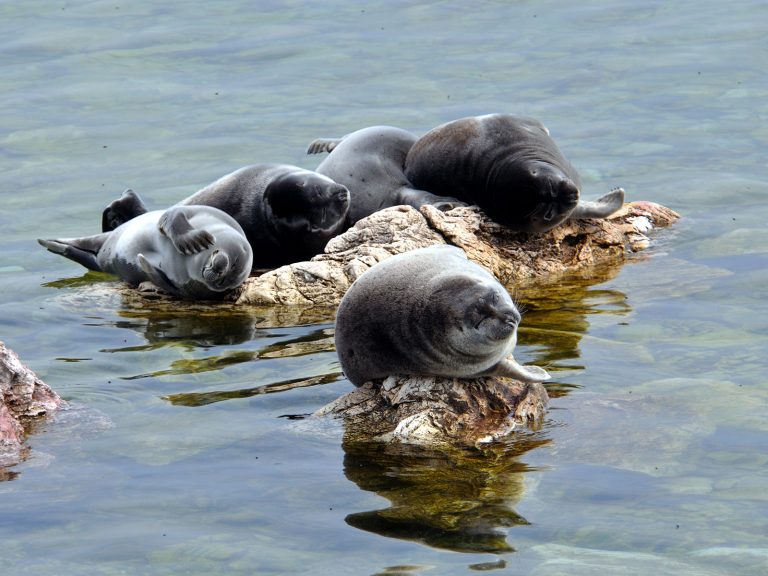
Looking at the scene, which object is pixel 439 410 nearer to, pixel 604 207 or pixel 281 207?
pixel 281 207

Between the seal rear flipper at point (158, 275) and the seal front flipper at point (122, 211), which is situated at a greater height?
the seal front flipper at point (122, 211)

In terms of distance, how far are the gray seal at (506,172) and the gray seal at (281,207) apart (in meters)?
0.93

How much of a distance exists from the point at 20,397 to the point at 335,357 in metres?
2.02

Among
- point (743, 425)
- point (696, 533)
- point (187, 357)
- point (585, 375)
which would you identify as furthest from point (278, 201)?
point (696, 533)

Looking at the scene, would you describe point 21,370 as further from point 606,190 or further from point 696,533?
point 606,190

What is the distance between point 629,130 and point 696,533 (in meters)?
11.4

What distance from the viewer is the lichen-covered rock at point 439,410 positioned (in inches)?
288

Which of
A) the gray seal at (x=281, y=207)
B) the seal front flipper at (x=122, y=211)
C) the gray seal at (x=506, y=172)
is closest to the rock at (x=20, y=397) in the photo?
the gray seal at (x=281, y=207)

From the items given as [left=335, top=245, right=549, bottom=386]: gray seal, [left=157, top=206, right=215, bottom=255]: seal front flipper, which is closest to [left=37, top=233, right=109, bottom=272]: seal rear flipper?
[left=157, top=206, right=215, bottom=255]: seal front flipper

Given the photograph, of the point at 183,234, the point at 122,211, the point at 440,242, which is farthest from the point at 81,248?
the point at 440,242

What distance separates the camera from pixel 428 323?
7391 millimetres

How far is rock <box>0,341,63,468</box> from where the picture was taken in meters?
7.42

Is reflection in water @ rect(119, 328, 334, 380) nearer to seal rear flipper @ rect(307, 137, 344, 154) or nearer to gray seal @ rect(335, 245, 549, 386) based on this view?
gray seal @ rect(335, 245, 549, 386)

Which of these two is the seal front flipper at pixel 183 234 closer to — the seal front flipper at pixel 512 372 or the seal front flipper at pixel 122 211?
the seal front flipper at pixel 122 211
